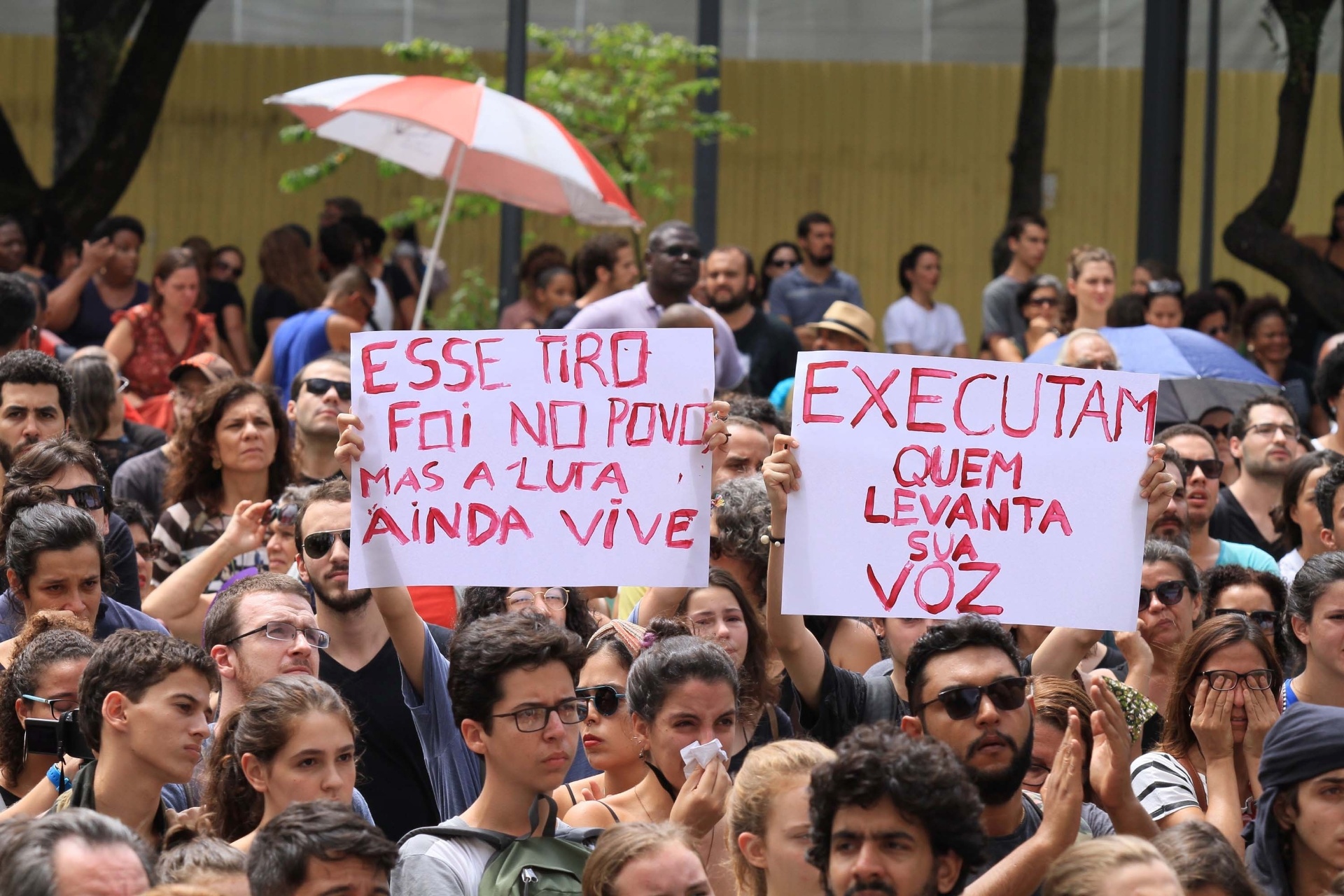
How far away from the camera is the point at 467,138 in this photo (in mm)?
9078

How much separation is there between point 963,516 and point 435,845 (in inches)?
71.7

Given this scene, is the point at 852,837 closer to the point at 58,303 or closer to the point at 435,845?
the point at 435,845

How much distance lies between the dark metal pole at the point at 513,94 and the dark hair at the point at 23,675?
21.8 ft

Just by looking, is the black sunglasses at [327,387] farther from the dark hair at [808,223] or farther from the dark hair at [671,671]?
the dark hair at [808,223]

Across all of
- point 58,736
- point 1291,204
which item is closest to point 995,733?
point 58,736

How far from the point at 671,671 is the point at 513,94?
7.17 meters

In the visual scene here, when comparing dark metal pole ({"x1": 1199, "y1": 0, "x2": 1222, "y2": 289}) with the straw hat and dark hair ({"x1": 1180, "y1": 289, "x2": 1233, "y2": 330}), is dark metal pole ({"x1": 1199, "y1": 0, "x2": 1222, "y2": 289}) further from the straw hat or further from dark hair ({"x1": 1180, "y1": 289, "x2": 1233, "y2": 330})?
the straw hat

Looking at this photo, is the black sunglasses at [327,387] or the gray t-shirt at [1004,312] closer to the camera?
the black sunglasses at [327,387]

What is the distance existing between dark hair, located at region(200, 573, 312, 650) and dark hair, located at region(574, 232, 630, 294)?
5.63 m

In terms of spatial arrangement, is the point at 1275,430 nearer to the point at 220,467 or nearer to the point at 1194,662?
the point at 1194,662

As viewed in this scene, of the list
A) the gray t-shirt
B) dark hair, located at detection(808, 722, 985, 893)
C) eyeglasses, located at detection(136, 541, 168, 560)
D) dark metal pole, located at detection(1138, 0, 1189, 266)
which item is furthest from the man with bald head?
dark hair, located at detection(808, 722, 985, 893)

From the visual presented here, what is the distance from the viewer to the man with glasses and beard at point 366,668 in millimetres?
5629

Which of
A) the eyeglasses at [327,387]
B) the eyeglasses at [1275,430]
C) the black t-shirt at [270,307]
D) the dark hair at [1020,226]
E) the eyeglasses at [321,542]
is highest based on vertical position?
the dark hair at [1020,226]

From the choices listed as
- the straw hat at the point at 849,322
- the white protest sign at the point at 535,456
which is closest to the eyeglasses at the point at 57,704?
the white protest sign at the point at 535,456
